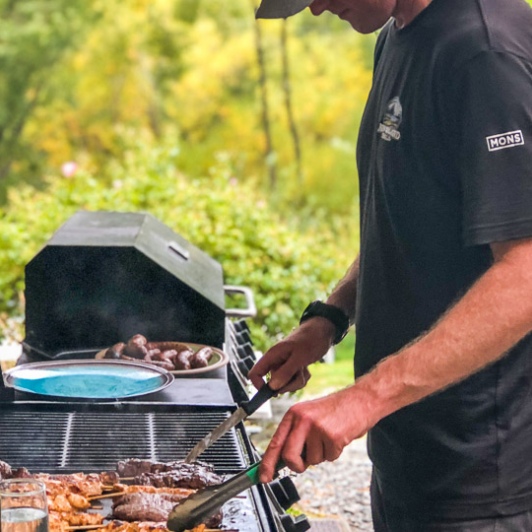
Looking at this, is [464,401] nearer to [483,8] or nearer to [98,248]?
[483,8]

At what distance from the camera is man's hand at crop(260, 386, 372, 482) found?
1.93m

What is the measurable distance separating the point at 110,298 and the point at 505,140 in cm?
250

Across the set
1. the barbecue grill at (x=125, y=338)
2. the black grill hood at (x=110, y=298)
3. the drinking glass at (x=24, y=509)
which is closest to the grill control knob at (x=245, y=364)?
the barbecue grill at (x=125, y=338)

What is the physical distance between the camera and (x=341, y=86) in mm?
17328

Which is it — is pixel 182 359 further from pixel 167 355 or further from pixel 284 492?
pixel 284 492

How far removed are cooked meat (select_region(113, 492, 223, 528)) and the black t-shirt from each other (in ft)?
1.88

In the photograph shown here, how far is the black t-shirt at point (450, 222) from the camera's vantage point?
2.03m

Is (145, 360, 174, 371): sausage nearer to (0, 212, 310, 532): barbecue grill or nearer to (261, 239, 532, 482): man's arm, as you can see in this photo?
(0, 212, 310, 532): barbecue grill

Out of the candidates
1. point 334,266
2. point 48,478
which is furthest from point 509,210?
point 334,266

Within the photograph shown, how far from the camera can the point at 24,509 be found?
5.67ft

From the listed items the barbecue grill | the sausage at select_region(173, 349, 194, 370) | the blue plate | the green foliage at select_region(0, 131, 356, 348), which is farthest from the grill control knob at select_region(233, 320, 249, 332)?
the green foliage at select_region(0, 131, 356, 348)

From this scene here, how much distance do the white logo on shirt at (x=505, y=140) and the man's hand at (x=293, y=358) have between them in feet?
3.05

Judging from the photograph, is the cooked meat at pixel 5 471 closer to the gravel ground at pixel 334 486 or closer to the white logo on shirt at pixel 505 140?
the white logo on shirt at pixel 505 140

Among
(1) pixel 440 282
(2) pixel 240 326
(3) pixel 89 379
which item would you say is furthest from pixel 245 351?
(1) pixel 440 282
